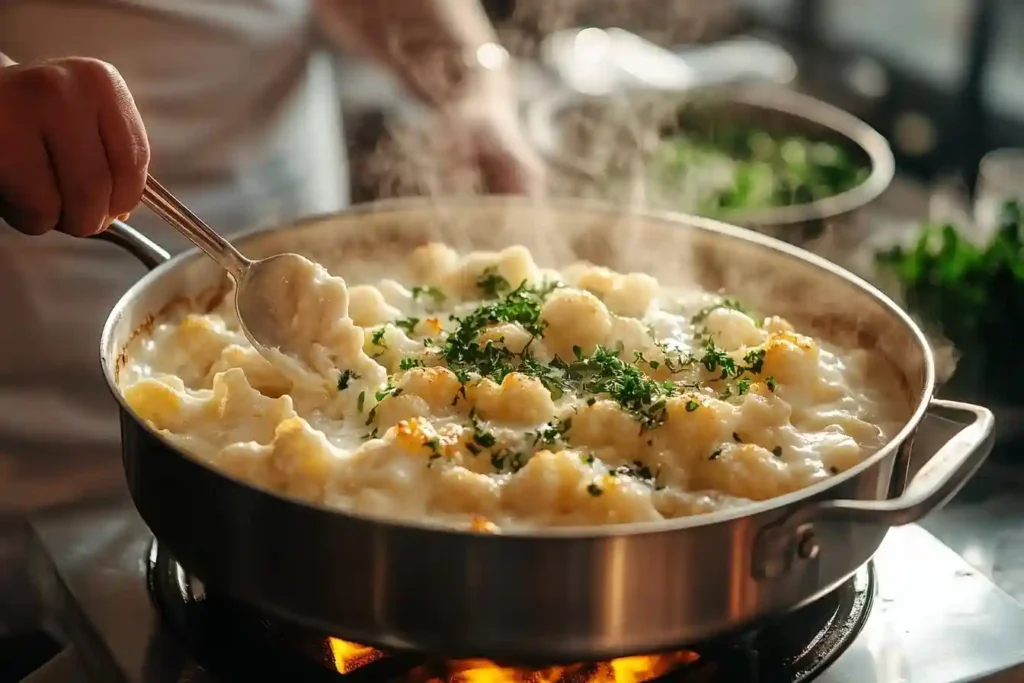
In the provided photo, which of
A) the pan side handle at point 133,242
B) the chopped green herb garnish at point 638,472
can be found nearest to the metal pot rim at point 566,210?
the pan side handle at point 133,242

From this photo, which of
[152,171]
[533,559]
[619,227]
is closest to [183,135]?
[152,171]

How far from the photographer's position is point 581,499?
916 millimetres

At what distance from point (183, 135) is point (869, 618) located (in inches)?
42.4

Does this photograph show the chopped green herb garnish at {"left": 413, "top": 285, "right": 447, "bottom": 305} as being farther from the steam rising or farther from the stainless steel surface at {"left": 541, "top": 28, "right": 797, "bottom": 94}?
the stainless steel surface at {"left": 541, "top": 28, "right": 797, "bottom": 94}

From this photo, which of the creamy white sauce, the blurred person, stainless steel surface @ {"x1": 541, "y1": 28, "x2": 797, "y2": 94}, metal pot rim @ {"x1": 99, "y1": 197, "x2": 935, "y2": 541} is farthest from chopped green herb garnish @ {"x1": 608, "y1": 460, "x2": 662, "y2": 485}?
stainless steel surface @ {"x1": 541, "y1": 28, "x2": 797, "y2": 94}

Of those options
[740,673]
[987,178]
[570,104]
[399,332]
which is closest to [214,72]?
[399,332]

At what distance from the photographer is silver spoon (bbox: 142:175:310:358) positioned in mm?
1123

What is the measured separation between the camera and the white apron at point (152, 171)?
146 centimetres

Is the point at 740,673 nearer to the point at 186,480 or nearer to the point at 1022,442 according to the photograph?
the point at 186,480

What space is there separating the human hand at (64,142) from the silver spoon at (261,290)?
0.14m

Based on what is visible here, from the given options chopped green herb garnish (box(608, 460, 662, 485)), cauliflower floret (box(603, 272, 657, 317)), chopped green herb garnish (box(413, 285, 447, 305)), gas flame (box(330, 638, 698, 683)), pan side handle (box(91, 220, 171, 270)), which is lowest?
gas flame (box(330, 638, 698, 683))

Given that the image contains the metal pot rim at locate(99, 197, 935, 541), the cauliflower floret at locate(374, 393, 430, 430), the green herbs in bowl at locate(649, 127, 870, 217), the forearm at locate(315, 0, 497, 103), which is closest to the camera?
the metal pot rim at locate(99, 197, 935, 541)

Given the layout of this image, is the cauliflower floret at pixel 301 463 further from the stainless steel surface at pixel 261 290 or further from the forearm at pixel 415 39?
the forearm at pixel 415 39

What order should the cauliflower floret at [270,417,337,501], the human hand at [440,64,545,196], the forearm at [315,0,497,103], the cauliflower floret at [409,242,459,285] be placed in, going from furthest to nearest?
the forearm at [315,0,497,103] → the human hand at [440,64,545,196] → the cauliflower floret at [409,242,459,285] → the cauliflower floret at [270,417,337,501]
